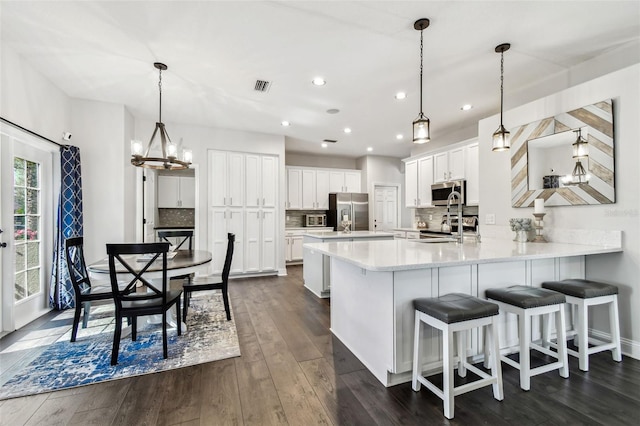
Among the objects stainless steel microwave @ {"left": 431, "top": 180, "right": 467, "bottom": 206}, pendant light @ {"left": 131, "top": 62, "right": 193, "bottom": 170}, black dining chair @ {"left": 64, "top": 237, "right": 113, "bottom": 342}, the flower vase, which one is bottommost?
black dining chair @ {"left": 64, "top": 237, "right": 113, "bottom": 342}

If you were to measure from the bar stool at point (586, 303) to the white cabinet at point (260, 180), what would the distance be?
14.6ft

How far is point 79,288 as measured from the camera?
260 centimetres

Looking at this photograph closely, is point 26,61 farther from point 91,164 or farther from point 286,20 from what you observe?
point 286,20

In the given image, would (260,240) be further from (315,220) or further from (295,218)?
(315,220)

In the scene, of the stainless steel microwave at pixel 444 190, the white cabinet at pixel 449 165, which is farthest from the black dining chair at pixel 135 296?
the white cabinet at pixel 449 165

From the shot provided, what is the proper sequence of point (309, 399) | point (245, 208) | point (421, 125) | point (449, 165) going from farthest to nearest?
1. point (245, 208)
2. point (449, 165)
3. point (421, 125)
4. point (309, 399)

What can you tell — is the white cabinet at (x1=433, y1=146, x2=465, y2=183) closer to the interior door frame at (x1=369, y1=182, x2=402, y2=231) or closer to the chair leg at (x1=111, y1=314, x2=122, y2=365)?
the interior door frame at (x1=369, y1=182, x2=402, y2=231)

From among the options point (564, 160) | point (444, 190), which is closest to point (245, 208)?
point (444, 190)

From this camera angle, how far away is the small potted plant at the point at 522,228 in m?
2.92

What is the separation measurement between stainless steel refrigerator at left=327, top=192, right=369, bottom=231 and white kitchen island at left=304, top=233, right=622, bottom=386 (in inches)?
173

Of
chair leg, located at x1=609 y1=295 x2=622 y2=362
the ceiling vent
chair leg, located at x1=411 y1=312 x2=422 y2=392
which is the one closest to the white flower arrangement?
chair leg, located at x1=609 y1=295 x2=622 y2=362

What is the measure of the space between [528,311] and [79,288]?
11.9 feet

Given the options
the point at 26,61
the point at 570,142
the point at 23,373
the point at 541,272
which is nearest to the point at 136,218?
the point at 26,61

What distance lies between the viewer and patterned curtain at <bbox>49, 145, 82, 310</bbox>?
11.4ft
